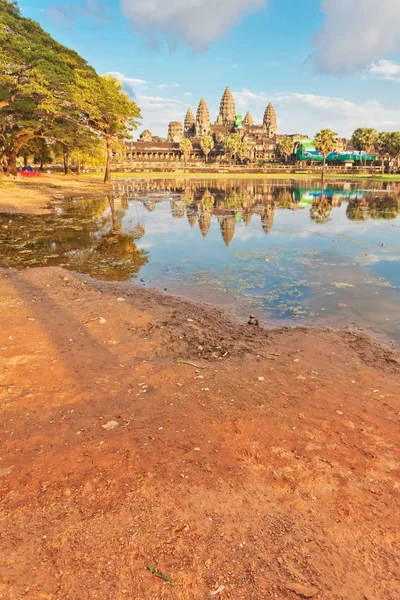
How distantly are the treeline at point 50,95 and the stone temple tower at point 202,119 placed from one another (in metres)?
96.4

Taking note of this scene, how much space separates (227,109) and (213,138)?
1939cm

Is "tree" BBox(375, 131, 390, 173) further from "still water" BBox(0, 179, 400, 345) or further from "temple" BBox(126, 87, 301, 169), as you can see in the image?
"still water" BBox(0, 179, 400, 345)

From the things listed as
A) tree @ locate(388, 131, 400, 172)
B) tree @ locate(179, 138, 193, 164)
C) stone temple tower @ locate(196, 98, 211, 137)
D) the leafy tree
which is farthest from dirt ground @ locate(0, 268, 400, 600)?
stone temple tower @ locate(196, 98, 211, 137)

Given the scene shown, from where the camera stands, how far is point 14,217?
20062 millimetres

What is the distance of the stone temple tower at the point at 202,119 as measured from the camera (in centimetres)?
12950

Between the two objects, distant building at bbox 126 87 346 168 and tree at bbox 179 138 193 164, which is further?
distant building at bbox 126 87 346 168

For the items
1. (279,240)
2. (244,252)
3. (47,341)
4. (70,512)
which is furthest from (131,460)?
(279,240)

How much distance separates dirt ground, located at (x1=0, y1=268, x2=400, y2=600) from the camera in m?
2.48

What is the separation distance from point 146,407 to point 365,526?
2494 millimetres

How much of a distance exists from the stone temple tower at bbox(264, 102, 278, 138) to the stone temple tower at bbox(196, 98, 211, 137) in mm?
21640

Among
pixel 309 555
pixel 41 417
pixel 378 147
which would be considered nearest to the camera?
pixel 309 555

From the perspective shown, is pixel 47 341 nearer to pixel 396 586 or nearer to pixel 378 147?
pixel 396 586

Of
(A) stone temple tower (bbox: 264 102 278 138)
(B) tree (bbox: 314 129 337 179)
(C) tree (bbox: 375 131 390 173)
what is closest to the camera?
(B) tree (bbox: 314 129 337 179)

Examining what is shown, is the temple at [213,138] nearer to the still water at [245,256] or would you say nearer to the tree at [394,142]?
the tree at [394,142]
